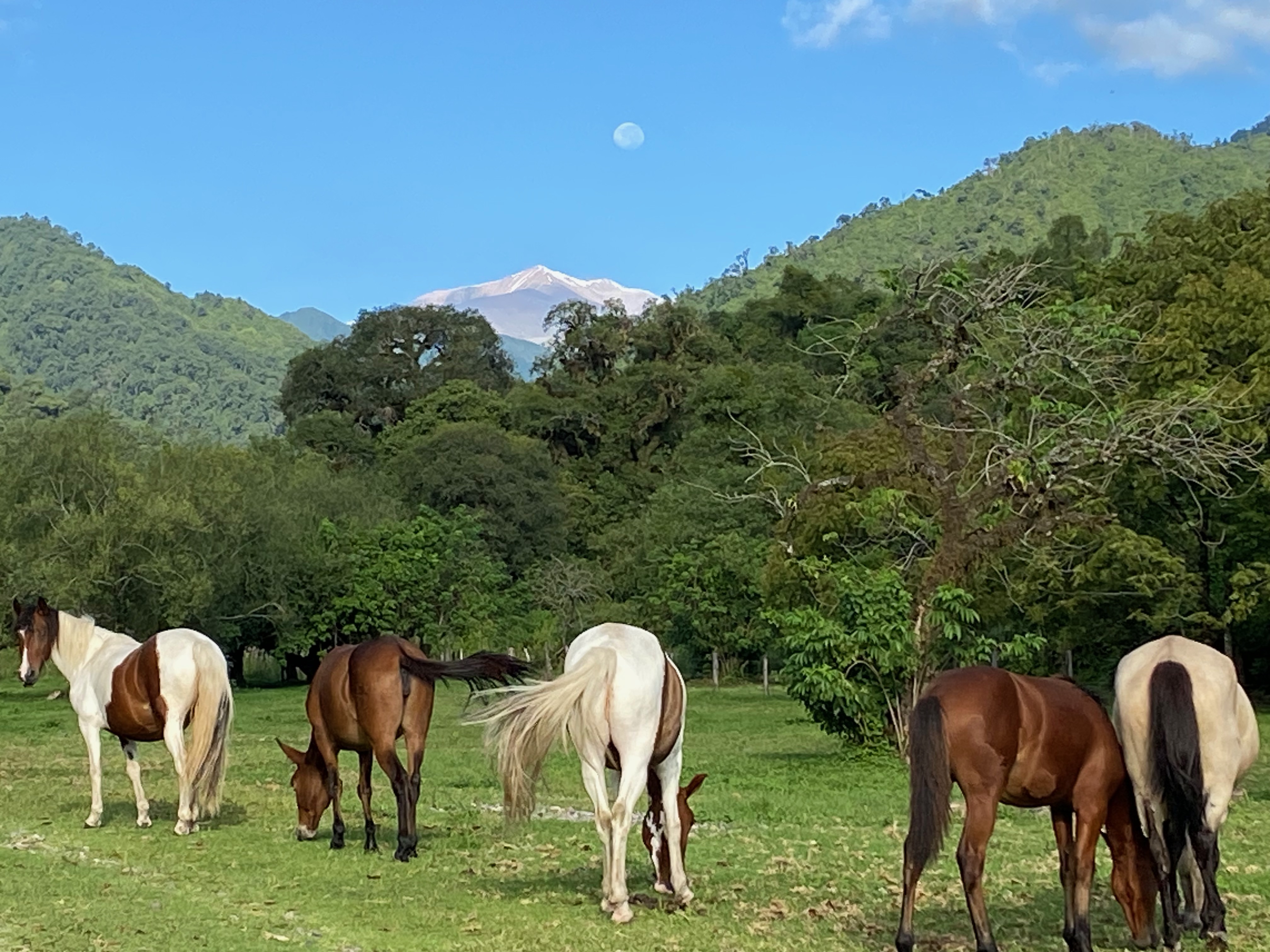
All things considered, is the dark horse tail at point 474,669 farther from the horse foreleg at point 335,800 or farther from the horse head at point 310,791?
the horse head at point 310,791

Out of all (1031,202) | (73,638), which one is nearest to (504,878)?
(73,638)

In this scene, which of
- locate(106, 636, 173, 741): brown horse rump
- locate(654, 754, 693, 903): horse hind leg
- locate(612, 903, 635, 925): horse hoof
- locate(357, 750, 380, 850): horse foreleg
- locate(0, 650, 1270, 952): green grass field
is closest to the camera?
locate(0, 650, 1270, 952): green grass field

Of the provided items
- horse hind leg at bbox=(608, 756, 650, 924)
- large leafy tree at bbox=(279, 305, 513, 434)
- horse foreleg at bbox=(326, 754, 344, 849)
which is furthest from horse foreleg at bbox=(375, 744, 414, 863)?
large leafy tree at bbox=(279, 305, 513, 434)

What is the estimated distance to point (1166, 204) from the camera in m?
129

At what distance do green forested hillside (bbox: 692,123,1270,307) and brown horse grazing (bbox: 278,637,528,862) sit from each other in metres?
103

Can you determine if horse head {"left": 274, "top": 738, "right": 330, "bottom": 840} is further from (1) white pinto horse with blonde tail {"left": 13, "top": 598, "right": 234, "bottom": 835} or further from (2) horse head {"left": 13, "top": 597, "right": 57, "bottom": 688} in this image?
(2) horse head {"left": 13, "top": 597, "right": 57, "bottom": 688}

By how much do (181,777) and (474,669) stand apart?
3353 millimetres

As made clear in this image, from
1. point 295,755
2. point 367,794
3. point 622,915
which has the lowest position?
point 622,915

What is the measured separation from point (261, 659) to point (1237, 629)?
38139 mm

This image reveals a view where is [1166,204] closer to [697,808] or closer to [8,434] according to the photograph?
[8,434]

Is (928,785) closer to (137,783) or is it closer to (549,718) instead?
(549,718)

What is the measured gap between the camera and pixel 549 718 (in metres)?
8.66

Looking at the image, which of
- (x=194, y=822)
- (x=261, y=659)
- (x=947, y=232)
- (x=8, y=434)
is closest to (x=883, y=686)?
(x=194, y=822)

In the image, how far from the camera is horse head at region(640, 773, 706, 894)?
30.3 ft
